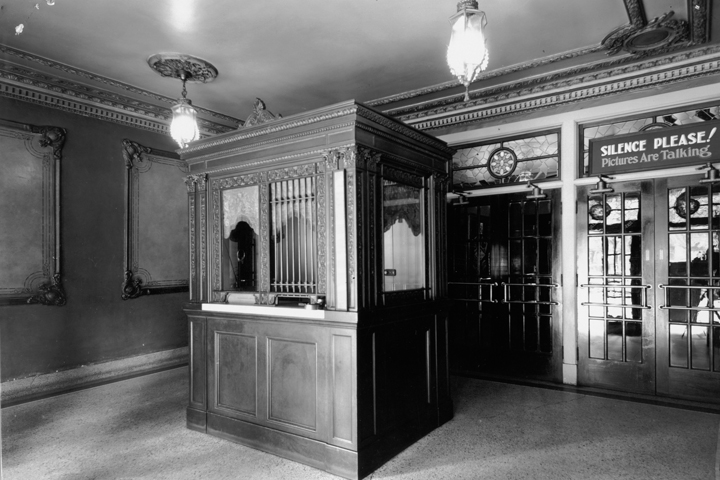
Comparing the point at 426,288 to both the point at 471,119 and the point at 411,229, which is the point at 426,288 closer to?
the point at 411,229

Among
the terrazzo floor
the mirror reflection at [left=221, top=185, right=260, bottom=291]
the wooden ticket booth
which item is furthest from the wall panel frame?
the mirror reflection at [left=221, top=185, right=260, bottom=291]

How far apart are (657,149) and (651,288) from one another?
5.03ft

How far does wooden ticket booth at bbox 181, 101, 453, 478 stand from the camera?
3373 mm

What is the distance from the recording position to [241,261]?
434 cm

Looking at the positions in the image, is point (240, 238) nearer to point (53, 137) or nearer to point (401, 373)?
point (401, 373)

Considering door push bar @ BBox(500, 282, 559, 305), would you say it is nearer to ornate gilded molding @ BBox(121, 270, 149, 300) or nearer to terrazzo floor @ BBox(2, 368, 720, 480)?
Result: terrazzo floor @ BBox(2, 368, 720, 480)

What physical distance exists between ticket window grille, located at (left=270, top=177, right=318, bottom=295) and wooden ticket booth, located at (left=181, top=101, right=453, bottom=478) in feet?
0.04

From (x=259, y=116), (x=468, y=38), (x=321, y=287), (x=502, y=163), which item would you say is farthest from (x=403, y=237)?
(x=502, y=163)

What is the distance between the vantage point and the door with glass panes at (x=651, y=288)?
15.5 ft

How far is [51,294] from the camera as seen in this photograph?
208 inches

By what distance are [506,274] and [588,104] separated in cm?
213

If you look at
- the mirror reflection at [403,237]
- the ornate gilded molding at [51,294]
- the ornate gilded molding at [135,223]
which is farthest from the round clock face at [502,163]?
the ornate gilded molding at [51,294]

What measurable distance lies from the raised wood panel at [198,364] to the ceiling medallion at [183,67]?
2.62m

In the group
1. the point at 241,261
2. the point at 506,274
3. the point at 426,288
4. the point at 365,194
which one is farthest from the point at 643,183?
the point at 241,261
